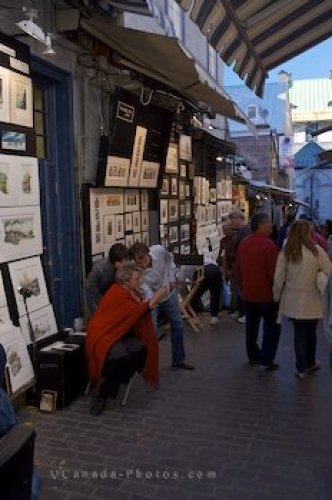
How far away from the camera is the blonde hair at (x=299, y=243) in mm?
5875

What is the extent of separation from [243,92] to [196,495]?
32.1 metres

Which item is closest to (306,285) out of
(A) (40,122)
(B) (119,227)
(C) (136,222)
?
(B) (119,227)

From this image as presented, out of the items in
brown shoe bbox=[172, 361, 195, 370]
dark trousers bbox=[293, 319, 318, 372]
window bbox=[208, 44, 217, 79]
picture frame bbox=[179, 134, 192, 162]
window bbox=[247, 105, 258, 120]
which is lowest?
brown shoe bbox=[172, 361, 195, 370]

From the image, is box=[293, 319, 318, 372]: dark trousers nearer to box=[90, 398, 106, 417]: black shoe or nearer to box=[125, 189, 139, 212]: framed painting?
box=[90, 398, 106, 417]: black shoe

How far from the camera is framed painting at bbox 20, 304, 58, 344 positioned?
5164mm

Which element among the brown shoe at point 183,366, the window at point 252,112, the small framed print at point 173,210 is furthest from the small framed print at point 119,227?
the window at point 252,112

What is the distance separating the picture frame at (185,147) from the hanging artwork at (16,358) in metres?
5.60

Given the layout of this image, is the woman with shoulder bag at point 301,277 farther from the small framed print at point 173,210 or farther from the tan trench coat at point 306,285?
the small framed print at point 173,210

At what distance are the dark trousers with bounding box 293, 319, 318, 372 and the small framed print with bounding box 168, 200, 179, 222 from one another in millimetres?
3857

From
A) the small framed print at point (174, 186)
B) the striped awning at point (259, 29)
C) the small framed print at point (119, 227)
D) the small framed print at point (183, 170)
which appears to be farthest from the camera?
the small framed print at point (183, 170)

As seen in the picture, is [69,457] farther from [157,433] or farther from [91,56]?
[91,56]

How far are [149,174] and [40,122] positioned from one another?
2548 millimetres

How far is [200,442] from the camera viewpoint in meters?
4.47

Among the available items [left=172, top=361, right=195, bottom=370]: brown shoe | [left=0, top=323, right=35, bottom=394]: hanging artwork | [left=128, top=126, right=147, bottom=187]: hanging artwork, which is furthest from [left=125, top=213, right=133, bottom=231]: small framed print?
[left=0, top=323, right=35, bottom=394]: hanging artwork
